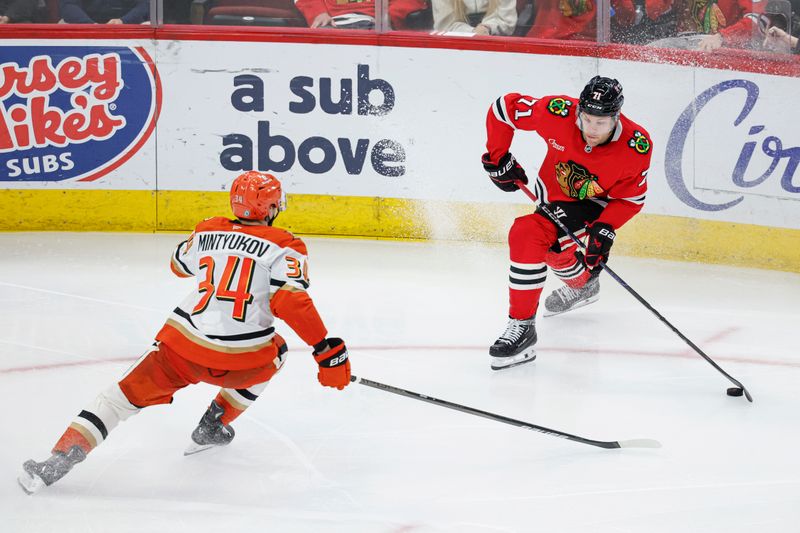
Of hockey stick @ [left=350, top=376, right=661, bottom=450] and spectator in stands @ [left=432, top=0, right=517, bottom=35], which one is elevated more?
spectator in stands @ [left=432, top=0, right=517, bottom=35]

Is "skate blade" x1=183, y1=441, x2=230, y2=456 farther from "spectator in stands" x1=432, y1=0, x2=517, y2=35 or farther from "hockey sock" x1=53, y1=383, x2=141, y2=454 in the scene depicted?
"spectator in stands" x1=432, y1=0, x2=517, y2=35

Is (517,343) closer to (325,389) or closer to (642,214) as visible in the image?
(325,389)

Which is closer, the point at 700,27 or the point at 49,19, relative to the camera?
the point at 700,27

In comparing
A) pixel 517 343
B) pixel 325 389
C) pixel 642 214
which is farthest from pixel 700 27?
pixel 325 389

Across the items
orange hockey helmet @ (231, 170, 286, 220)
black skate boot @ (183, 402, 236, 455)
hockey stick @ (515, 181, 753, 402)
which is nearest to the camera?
orange hockey helmet @ (231, 170, 286, 220)

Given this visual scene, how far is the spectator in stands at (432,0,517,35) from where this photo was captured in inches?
232

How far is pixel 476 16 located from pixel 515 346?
97.7 inches

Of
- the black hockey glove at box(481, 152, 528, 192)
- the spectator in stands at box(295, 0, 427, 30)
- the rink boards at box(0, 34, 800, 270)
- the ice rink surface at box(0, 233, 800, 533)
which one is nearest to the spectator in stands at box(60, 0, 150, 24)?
the rink boards at box(0, 34, 800, 270)

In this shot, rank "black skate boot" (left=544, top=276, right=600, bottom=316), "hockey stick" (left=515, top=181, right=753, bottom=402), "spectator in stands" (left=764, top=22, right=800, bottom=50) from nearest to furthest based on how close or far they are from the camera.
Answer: "hockey stick" (left=515, top=181, right=753, bottom=402) → "black skate boot" (left=544, top=276, right=600, bottom=316) → "spectator in stands" (left=764, top=22, right=800, bottom=50)

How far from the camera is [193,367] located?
2854 millimetres

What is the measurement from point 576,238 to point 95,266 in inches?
93.8

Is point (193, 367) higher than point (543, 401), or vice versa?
point (193, 367)

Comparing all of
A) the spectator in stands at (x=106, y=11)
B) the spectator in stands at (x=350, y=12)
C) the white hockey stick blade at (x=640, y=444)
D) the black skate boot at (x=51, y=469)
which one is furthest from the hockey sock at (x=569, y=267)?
the spectator in stands at (x=106, y=11)

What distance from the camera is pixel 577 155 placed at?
4.12m
